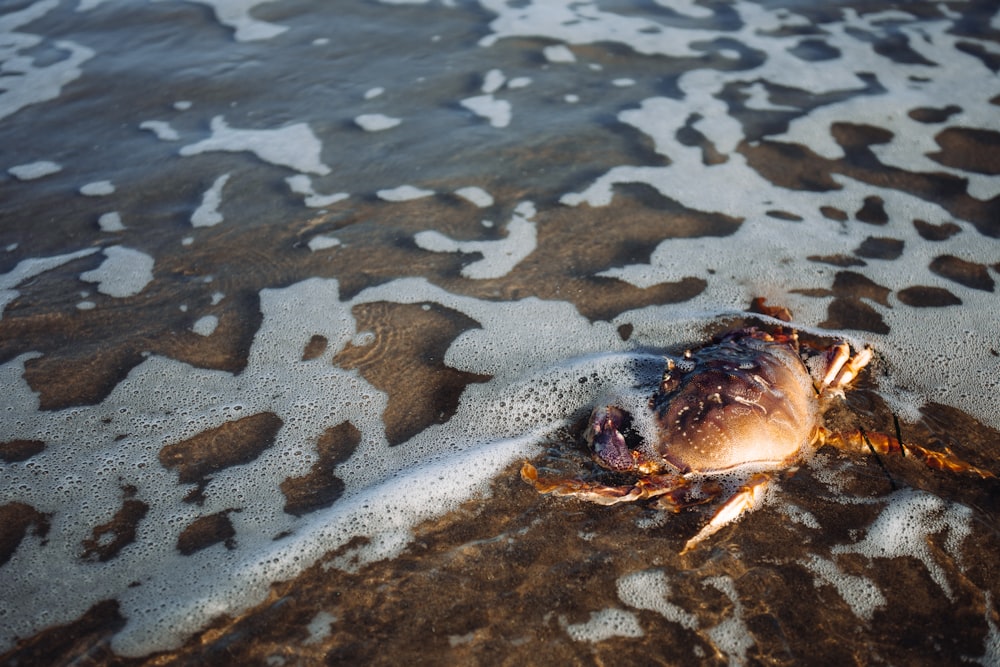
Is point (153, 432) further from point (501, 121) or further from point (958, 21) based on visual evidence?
point (958, 21)

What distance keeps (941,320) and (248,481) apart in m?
3.50

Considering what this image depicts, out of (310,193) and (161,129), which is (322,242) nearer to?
(310,193)

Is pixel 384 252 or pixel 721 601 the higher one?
pixel 384 252

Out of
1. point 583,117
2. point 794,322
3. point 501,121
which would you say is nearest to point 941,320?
point 794,322

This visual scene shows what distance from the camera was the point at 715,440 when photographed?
271cm

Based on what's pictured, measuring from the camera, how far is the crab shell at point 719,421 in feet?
8.93

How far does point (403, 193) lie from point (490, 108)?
131cm

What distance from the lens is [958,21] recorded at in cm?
664

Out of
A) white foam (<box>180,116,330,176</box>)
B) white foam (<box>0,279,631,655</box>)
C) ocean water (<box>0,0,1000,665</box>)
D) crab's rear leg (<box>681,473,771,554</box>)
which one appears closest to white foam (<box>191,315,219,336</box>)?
ocean water (<box>0,0,1000,665</box>)

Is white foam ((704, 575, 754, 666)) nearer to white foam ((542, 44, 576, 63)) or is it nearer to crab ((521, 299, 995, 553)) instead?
crab ((521, 299, 995, 553))

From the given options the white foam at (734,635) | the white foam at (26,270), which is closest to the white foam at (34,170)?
the white foam at (26,270)

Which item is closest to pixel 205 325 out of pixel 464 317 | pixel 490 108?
pixel 464 317

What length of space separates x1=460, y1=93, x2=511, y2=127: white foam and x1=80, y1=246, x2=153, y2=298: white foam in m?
2.63

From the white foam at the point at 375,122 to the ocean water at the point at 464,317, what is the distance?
0.15ft
